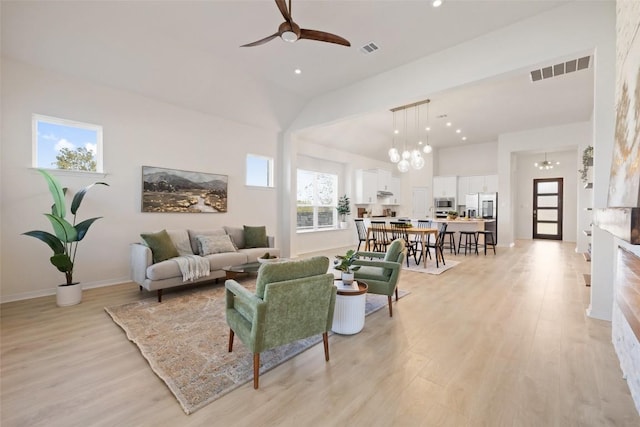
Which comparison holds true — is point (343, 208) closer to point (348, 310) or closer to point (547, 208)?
point (348, 310)

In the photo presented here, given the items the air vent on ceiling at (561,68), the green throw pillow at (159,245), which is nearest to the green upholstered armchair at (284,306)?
the green throw pillow at (159,245)

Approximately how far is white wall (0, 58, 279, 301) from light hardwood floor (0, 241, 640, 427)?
91 cm

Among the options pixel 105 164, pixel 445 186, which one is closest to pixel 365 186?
pixel 445 186

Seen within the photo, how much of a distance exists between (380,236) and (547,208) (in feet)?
26.5

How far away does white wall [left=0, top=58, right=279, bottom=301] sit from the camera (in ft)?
12.4

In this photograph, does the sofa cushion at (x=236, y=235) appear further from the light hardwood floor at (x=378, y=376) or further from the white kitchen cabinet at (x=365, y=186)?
the white kitchen cabinet at (x=365, y=186)

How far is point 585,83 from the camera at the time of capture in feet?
18.0

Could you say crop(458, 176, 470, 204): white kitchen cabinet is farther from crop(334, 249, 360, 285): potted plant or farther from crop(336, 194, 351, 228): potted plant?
crop(334, 249, 360, 285): potted plant

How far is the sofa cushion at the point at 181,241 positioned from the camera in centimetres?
471

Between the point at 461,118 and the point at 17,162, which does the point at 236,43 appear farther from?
the point at 461,118

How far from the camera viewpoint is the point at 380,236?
270 inches

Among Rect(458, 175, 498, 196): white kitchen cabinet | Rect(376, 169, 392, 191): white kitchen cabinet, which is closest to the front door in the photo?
Rect(458, 175, 498, 196): white kitchen cabinet

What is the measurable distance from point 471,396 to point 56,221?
15.6ft

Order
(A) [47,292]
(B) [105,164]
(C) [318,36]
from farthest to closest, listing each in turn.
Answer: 1. (B) [105,164]
2. (A) [47,292]
3. (C) [318,36]
